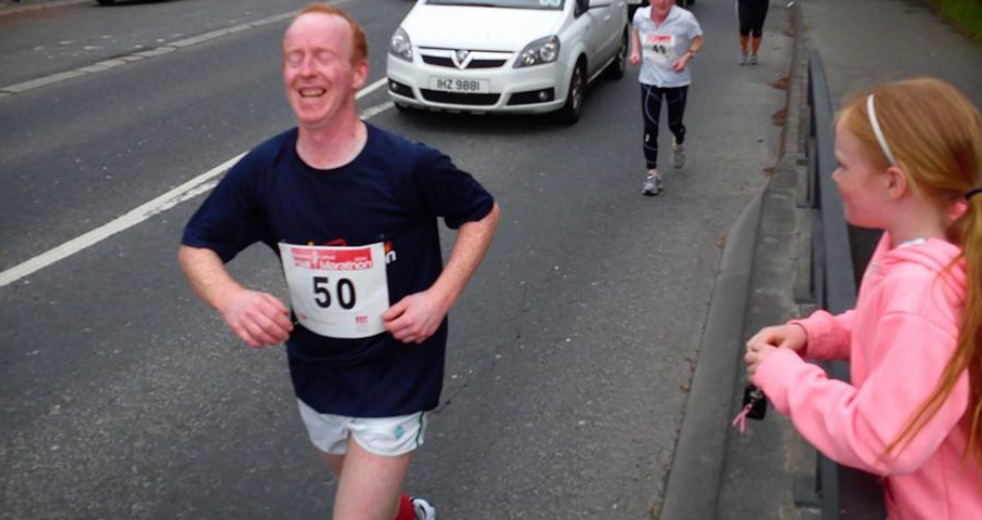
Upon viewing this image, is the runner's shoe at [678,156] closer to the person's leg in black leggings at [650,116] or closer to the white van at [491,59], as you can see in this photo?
the person's leg in black leggings at [650,116]

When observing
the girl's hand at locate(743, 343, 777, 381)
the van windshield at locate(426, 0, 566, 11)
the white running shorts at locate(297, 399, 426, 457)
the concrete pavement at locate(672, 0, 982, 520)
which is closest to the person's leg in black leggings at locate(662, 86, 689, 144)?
the concrete pavement at locate(672, 0, 982, 520)

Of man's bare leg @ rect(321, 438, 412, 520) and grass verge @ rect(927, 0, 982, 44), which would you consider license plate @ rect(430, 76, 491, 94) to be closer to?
man's bare leg @ rect(321, 438, 412, 520)

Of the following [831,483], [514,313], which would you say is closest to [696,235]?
[514,313]

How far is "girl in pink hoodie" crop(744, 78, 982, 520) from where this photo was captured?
1785 millimetres

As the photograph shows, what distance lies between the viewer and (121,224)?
7.54 metres

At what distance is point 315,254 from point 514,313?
336 centimetres

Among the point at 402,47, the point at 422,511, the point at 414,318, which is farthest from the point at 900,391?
the point at 402,47

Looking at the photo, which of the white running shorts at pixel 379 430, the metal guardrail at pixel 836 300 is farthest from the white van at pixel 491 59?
the white running shorts at pixel 379 430

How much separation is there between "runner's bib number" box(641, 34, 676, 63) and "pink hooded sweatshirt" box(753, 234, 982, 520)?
6641mm

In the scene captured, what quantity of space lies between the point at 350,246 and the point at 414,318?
0.87 ft

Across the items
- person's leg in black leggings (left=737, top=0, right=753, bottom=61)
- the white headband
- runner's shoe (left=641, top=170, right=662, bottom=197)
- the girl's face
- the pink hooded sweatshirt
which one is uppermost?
the white headband

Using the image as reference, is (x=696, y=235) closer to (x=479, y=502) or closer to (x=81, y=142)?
(x=479, y=502)

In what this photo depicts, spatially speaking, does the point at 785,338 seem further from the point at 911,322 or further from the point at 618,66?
the point at 618,66

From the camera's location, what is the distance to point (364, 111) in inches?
458
